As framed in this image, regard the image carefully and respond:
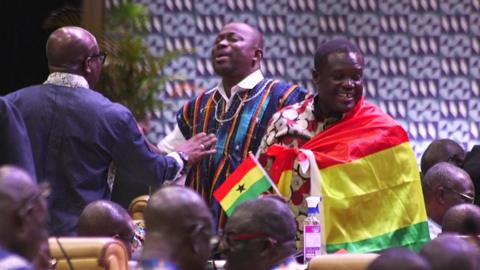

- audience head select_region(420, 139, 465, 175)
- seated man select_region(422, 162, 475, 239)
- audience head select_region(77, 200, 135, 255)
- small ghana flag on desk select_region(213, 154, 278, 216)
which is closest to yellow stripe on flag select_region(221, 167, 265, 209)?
small ghana flag on desk select_region(213, 154, 278, 216)

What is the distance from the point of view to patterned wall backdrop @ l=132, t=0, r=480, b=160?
13.5 m

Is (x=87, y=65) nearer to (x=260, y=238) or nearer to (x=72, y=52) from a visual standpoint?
(x=72, y=52)

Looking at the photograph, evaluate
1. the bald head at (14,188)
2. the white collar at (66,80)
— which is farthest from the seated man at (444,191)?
the bald head at (14,188)

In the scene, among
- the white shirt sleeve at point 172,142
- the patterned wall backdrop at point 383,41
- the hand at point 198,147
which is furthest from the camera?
the patterned wall backdrop at point 383,41

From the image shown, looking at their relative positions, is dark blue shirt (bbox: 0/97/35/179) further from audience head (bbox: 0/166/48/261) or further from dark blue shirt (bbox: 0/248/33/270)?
dark blue shirt (bbox: 0/248/33/270)

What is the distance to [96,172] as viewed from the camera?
25.0 ft

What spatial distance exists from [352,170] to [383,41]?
20.4 ft

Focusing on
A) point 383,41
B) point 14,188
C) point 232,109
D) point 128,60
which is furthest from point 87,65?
point 383,41

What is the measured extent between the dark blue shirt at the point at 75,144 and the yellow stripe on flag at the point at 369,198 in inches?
43.4

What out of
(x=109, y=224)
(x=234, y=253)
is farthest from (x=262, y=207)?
(x=109, y=224)

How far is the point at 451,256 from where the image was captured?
16.6 ft

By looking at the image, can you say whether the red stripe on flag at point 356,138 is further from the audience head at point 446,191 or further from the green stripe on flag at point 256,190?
the audience head at point 446,191

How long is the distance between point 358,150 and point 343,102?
0.28 m

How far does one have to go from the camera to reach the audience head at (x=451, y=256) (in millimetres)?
5031
